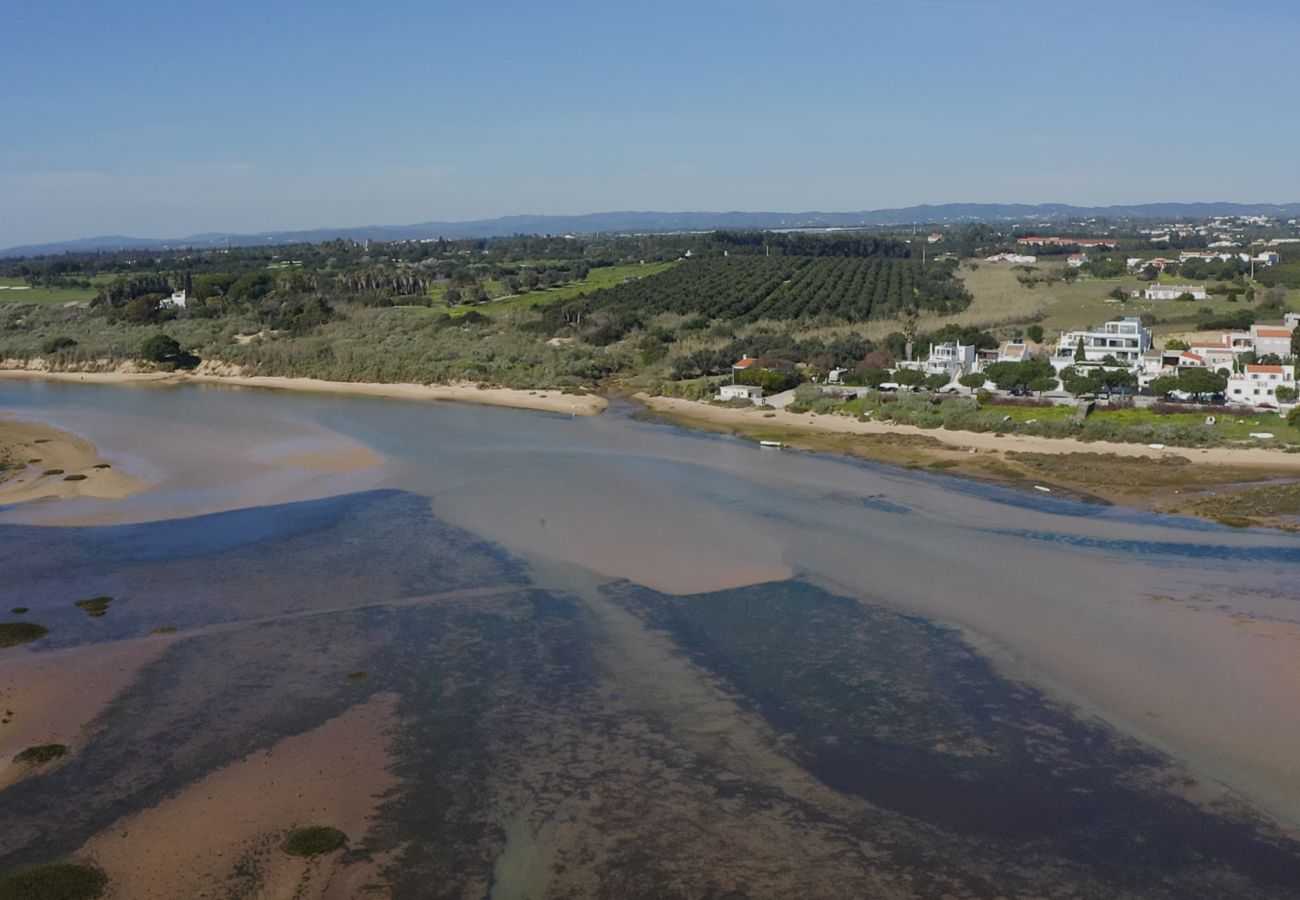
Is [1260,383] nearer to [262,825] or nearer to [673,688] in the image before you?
[673,688]

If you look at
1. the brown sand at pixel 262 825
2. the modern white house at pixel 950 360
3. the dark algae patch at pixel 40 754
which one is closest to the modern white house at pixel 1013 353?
the modern white house at pixel 950 360

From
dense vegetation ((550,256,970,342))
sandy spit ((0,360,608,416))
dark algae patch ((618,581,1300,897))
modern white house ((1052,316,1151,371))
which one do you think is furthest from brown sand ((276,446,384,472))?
modern white house ((1052,316,1151,371))

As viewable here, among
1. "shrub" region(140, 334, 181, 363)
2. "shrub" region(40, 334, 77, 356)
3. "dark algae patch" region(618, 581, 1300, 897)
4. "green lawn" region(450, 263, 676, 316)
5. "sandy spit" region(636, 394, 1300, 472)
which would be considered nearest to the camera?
"dark algae patch" region(618, 581, 1300, 897)

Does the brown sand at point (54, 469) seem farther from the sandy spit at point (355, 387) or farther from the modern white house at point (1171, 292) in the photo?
the modern white house at point (1171, 292)

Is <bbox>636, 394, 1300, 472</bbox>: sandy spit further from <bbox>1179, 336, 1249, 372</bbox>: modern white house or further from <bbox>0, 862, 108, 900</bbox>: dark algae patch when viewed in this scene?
<bbox>0, 862, 108, 900</bbox>: dark algae patch

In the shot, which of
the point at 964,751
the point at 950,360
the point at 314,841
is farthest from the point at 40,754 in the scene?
the point at 950,360

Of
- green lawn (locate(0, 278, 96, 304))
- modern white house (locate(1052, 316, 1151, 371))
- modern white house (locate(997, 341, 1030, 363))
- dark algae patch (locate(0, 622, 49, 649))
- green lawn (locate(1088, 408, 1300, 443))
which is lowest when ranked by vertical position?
dark algae patch (locate(0, 622, 49, 649))
